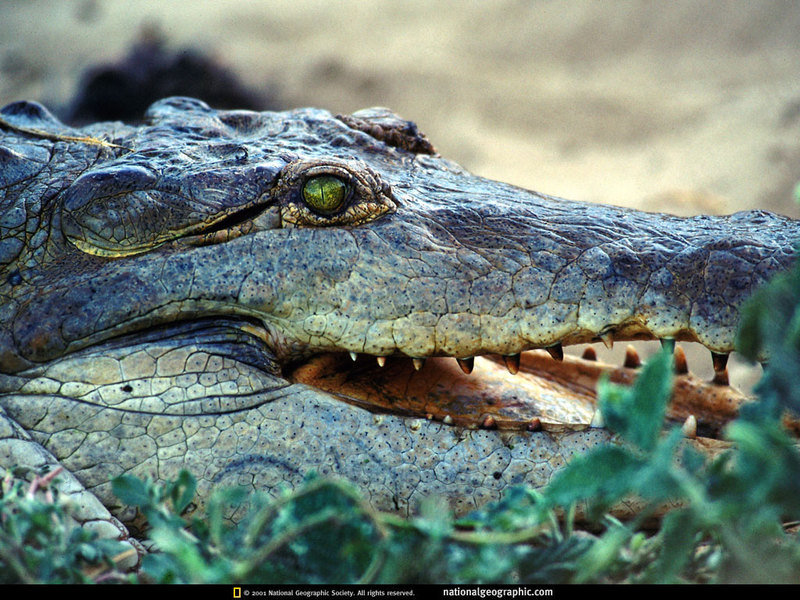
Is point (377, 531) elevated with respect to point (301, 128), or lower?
lower

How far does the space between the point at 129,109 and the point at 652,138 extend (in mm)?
4015

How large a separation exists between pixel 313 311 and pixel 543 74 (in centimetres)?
445

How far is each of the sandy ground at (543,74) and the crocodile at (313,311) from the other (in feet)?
11.9

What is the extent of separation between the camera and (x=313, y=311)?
211 cm

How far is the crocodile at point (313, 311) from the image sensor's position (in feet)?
6.42

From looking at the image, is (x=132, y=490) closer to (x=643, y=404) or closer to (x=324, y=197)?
(x=643, y=404)

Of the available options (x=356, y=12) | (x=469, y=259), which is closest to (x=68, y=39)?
(x=356, y=12)

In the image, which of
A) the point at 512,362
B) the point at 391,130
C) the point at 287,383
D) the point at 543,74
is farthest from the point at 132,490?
the point at 543,74

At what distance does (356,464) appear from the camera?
196 cm

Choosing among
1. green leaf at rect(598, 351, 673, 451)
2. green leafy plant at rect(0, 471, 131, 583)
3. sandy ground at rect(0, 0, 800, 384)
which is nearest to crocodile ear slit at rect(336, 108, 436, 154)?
green leafy plant at rect(0, 471, 131, 583)

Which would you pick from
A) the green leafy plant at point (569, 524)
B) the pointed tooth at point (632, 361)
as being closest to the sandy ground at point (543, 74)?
the pointed tooth at point (632, 361)

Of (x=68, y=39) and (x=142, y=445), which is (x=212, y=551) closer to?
(x=142, y=445)

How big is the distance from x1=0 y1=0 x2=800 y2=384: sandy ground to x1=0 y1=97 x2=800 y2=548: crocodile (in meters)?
3.63

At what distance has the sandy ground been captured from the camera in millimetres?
5578
